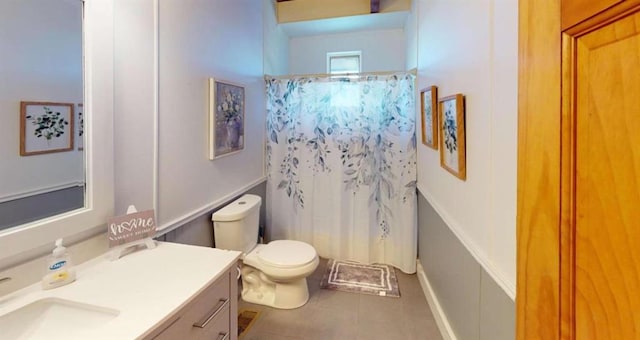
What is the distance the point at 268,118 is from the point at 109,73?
1.80 m

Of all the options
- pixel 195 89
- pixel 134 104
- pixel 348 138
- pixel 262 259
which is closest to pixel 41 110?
pixel 134 104

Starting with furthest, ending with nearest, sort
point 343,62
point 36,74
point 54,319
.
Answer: point 343,62
point 36,74
point 54,319

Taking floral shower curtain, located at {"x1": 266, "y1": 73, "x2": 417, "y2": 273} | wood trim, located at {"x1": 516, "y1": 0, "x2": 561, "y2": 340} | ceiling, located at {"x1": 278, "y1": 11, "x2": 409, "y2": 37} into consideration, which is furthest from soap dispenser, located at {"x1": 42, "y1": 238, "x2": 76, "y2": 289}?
ceiling, located at {"x1": 278, "y1": 11, "x2": 409, "y2": 37}

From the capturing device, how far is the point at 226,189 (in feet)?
7.66

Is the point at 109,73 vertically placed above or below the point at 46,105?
above

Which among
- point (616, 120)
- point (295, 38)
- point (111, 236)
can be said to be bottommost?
point (111, 236)

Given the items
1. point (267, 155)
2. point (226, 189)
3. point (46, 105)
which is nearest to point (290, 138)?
point (267, 155)

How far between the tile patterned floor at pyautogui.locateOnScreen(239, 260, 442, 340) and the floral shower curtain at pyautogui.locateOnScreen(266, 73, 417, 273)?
1.84 feet

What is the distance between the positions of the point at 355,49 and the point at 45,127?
123 inches

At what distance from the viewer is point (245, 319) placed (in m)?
2.15

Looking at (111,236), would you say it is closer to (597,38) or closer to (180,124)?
(180,124)

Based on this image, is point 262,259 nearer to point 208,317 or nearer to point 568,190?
point 208,317

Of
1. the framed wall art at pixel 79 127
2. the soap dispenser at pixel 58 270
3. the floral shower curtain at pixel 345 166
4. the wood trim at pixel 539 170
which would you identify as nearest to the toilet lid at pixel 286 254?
the floral shower curtain at pixel 345 166

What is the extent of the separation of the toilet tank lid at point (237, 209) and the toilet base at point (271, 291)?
481 mm
